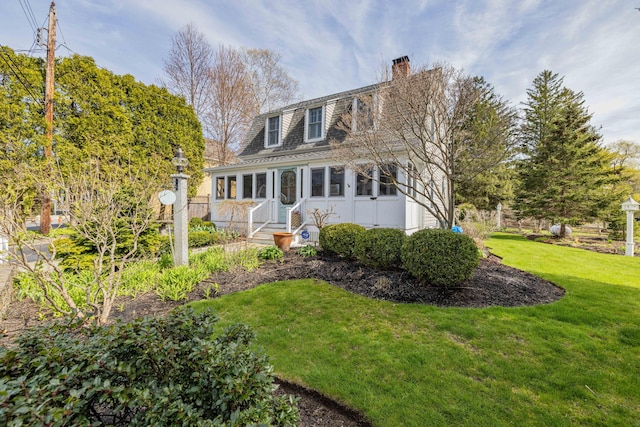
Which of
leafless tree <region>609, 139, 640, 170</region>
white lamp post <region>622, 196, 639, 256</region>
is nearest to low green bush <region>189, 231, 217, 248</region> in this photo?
white lamp post <region>622, 196, 639, 256</region>

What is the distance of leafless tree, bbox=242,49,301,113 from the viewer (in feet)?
70.9

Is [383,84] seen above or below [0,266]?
above

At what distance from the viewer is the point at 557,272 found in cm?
665

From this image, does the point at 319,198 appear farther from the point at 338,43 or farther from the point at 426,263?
the point at 426,263

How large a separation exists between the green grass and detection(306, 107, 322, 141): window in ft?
31.5

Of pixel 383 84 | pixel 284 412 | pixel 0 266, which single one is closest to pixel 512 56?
pixel 383 84

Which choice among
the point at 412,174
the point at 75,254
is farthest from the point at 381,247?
the point at 75,254

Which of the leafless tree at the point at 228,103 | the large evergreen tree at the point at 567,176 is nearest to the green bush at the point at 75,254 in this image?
the leafless tree at the point at 228,103

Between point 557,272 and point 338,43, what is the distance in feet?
33.7

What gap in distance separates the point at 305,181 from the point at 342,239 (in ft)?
15.7

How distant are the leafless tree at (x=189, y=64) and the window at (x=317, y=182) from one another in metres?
13.7

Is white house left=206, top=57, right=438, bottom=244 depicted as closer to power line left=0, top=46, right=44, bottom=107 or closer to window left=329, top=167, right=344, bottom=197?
window left=329, top=167, right=344, bottom=197

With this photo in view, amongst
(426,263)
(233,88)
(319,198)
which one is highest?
(233,88)

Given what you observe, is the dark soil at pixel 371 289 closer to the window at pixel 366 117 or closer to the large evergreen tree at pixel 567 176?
the window at pixel 366 117
